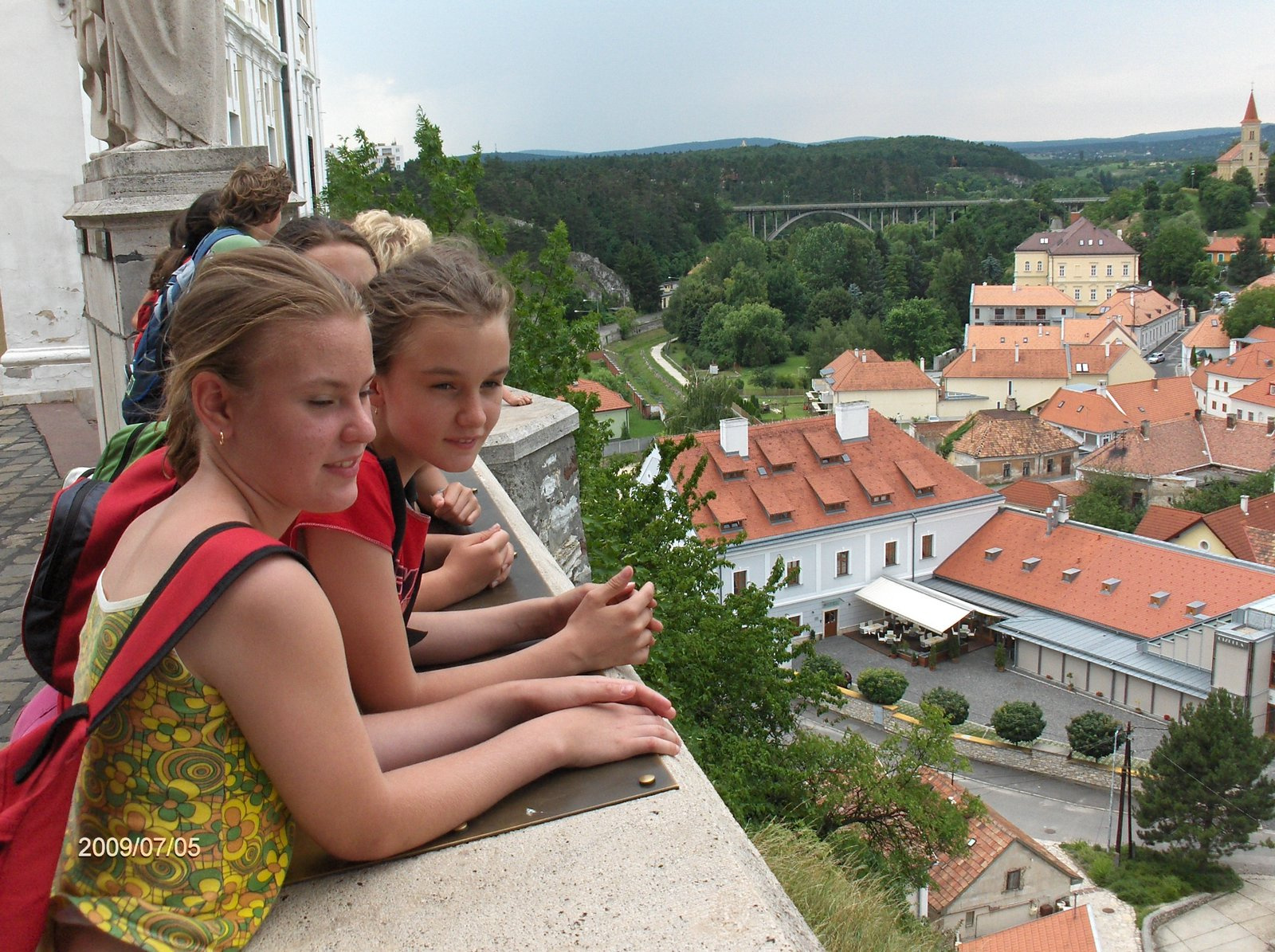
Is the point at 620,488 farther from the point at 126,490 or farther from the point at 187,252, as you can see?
the point at 126,490

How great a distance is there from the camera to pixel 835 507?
1142 inches

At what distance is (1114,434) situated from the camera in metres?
48.0

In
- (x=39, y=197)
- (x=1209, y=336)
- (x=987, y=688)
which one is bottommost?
(x=987, y=688)

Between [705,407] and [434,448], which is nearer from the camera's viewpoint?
[434,448]

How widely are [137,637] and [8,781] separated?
0.24 m

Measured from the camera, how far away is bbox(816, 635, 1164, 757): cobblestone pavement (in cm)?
2386

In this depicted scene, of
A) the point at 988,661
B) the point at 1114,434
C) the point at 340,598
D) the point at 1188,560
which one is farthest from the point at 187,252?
the point at 1114,434

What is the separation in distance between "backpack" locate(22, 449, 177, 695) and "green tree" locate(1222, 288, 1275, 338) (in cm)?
7434

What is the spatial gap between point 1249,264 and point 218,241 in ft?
325

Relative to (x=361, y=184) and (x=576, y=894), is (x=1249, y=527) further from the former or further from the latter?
(x=576, y=894)

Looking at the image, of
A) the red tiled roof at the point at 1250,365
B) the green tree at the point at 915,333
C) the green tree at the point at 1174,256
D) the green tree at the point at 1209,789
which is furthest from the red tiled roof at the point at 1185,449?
the green tree at the point at 1174,256

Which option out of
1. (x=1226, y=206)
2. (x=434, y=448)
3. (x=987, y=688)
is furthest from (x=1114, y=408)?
(x=1226, y=206)

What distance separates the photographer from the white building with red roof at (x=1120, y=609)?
79.7 feet
